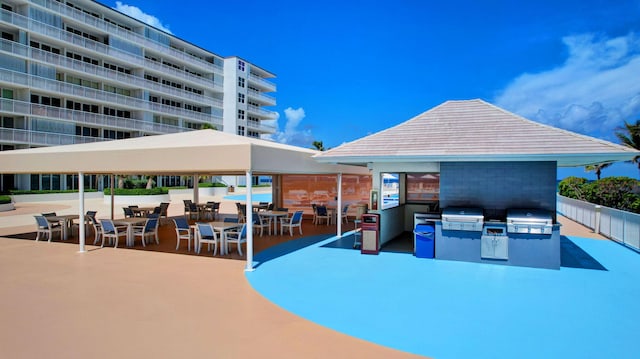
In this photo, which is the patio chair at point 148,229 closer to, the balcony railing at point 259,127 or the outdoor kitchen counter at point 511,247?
the outdoor kitchen counter at point 511,247

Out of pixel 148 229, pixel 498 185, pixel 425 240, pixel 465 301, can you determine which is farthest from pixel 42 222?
pixel 498 185

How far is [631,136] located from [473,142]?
→ 3254 cm

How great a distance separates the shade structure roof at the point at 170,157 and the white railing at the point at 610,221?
998 cm

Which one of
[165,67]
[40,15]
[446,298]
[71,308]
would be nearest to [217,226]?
[71,308]

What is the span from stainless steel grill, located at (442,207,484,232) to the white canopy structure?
4.48 m

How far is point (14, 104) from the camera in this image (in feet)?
103

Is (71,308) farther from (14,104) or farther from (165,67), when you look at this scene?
(165,67)

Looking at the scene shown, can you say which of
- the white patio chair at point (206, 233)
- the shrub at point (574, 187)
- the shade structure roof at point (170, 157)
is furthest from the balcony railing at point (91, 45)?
the shrub at point (574, 187)

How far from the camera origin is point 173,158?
10156 millimetres

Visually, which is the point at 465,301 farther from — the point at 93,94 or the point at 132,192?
the point at 93,94

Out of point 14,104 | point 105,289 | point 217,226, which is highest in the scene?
point 14,104

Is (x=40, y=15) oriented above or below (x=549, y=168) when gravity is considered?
above

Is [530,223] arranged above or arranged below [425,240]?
above

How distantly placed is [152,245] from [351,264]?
6.59 m
